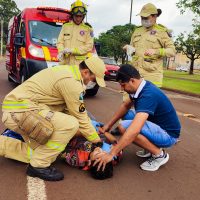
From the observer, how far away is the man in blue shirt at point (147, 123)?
394 cm

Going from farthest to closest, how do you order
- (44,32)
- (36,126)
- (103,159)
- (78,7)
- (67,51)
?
(44,32) < (67,51) < (78,7) < (103,159) < (36,126)

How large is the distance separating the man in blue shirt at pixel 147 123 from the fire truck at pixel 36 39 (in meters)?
4.97

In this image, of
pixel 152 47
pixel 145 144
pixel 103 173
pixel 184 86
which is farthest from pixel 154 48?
pixel 184 86

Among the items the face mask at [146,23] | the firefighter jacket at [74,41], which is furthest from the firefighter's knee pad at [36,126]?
the firefighter jacket at [74,41]

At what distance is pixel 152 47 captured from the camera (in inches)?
236

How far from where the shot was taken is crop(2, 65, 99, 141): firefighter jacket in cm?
381

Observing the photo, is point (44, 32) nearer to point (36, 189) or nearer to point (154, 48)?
point (154, 48)

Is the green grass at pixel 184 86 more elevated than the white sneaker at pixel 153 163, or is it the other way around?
the white sneaker at pixel 153 163

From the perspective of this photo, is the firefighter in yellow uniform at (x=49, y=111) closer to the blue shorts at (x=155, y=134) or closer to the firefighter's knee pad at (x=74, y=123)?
the firefighter's knee pad at (x=74, y=123)

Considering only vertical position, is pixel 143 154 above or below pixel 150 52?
below

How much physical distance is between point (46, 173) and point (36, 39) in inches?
237

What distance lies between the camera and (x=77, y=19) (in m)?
7.56

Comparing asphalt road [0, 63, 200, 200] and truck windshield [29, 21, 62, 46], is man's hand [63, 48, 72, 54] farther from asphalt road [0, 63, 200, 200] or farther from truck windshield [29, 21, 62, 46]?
asphalt road [0, 63, 200, 200]

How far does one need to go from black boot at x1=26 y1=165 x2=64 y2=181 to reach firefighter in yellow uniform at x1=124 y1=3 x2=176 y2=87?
2.66 m
